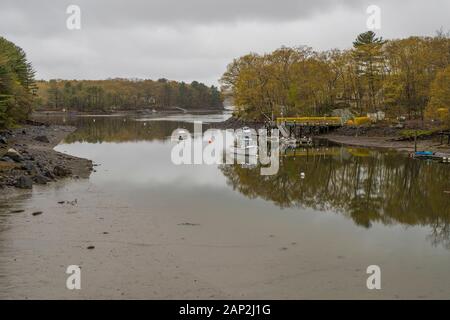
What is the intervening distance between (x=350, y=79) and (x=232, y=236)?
68.6m

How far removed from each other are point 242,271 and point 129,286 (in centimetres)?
433

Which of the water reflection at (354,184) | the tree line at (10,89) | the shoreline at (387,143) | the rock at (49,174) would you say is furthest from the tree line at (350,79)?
the rock at (49,174)

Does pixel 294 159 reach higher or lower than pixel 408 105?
lower

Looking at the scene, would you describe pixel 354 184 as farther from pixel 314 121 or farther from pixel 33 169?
A: pixel 314 121

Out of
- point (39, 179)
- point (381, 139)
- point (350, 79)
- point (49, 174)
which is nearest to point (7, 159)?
point (49, 174)

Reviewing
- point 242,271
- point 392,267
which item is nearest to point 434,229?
point 392,267

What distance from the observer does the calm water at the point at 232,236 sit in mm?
16859

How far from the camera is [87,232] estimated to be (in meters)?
22.9

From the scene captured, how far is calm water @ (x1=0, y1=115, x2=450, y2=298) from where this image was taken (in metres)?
16.9

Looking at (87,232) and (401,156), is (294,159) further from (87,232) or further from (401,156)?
(87,232)

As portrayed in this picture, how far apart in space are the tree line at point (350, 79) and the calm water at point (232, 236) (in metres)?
31.1

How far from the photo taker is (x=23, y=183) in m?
31.5

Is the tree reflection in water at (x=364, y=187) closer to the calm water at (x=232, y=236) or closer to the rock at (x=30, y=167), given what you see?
the calm water at (x=232, y=236)
